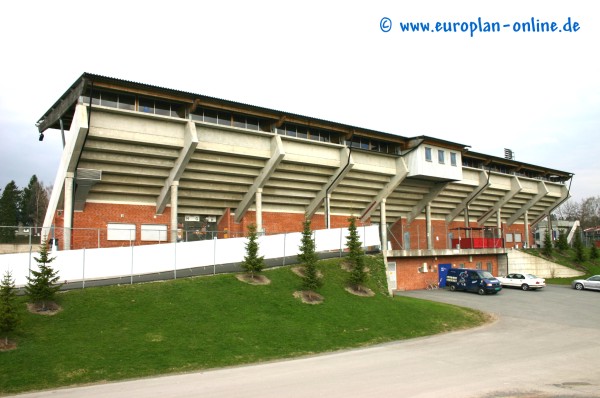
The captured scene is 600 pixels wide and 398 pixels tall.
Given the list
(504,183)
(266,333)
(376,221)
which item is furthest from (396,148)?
(266,333)

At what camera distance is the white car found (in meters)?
34.4

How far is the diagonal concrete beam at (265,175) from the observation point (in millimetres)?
28109

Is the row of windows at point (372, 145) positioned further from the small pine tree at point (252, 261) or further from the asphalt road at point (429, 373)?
the asphalt road at point (429, 373)

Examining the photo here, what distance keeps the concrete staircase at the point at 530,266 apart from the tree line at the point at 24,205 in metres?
65.2

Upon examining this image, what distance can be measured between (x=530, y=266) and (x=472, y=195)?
29.3 ft

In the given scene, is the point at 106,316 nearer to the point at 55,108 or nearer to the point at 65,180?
the point at 65,180

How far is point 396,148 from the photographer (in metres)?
36.2

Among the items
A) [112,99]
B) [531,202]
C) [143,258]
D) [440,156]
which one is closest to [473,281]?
[440,156]

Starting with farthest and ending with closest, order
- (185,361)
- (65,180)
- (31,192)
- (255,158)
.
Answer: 1. (31,192)
2. (255,158)
3. (65,180)
4. (185,361)

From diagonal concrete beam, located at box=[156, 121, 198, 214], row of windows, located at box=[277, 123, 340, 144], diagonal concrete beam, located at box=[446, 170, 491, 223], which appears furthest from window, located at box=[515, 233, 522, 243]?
diagonal concrete beam, located at box=[156, 121, 198, 214]

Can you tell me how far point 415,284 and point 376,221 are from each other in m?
7.65

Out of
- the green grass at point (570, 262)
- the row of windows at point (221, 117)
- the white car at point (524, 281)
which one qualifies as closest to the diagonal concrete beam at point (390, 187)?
the row of windows at point (221, 117)

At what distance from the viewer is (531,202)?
50.8 meters

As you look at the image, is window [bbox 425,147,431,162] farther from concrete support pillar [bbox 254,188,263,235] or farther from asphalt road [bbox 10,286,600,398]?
asphalt road [bbox 10,286,600,398]
